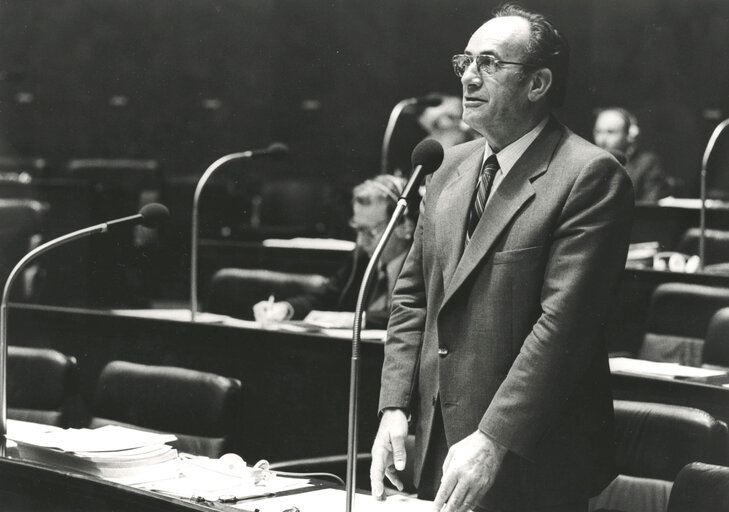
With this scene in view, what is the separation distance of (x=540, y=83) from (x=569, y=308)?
1.37 feet

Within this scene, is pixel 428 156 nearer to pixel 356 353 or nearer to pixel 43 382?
pixel 356 353

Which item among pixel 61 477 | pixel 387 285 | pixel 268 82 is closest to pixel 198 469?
pixel 61 477

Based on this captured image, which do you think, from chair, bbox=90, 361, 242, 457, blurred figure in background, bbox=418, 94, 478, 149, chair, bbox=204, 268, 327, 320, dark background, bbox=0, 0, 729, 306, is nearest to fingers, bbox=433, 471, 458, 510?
chair, bbox=90, 361, 242, 457

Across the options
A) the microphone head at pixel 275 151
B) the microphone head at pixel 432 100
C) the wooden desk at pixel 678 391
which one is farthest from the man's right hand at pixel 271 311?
the microphone head at pixel 432 100

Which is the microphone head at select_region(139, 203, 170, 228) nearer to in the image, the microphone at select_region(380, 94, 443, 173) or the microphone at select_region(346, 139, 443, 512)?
the microphone at select_region(346, 139, 443, 512)

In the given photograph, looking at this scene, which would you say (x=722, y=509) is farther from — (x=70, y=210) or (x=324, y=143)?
A: (x=324, y=143)

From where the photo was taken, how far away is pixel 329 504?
6.78 ft

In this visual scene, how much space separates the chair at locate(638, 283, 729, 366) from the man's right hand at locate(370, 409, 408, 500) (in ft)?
6.65

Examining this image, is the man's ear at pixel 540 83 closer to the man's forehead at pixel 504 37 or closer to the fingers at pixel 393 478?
the man's forehead at pixel 504 37

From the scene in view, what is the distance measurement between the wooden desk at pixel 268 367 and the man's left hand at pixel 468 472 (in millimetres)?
1523

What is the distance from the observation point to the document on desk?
1.99 m


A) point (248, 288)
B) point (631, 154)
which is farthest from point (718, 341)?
point (631, 154)

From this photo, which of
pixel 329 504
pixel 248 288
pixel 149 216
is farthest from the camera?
pixel 248 288

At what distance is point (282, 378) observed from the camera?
3477mm
